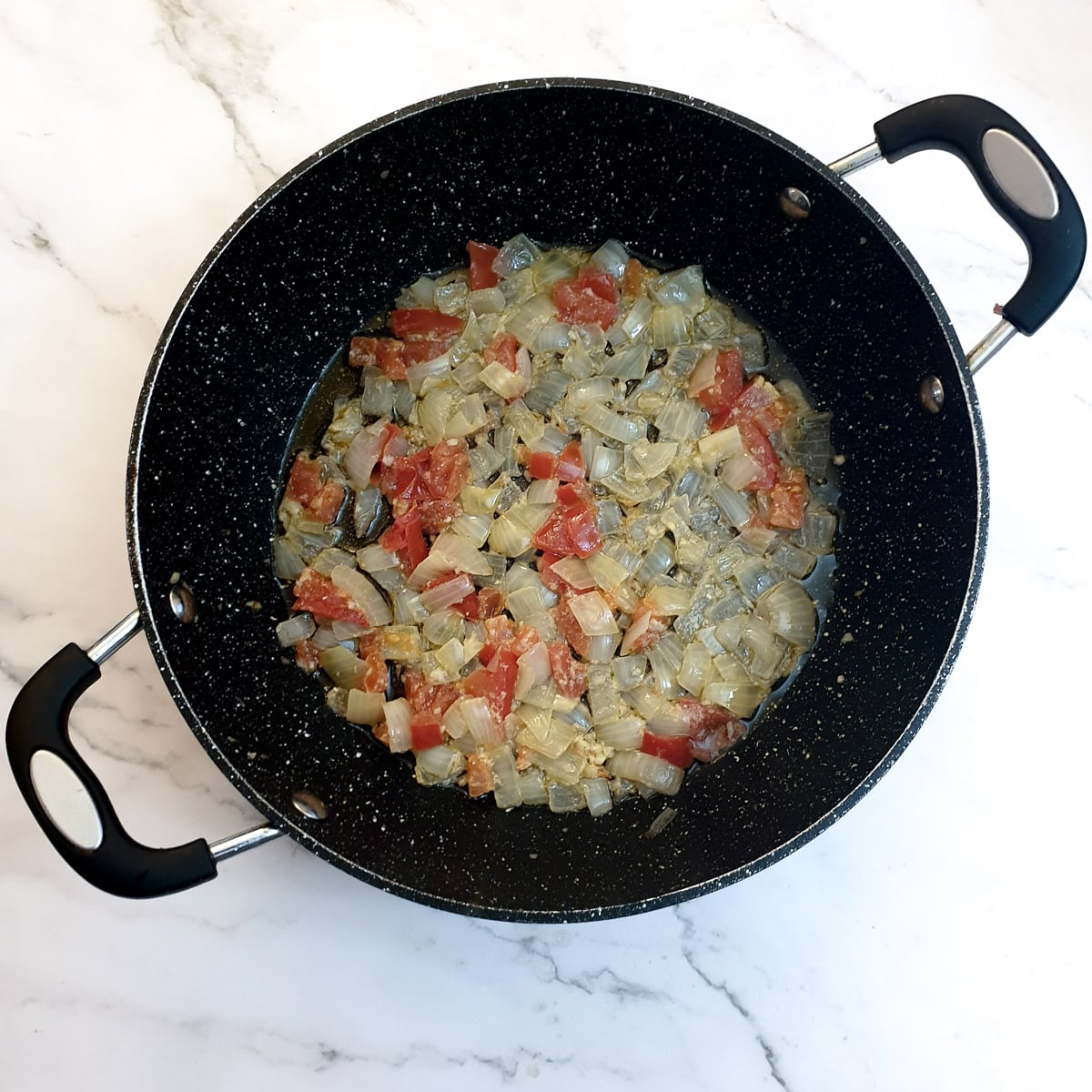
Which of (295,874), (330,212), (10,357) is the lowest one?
(295,874)

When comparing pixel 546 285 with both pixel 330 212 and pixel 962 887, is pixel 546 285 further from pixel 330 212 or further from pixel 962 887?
pixel 962 887

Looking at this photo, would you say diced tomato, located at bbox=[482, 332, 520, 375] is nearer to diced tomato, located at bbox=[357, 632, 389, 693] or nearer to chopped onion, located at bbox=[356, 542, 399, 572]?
chopped onion, located at bbox=[356, 542, 399, 572]

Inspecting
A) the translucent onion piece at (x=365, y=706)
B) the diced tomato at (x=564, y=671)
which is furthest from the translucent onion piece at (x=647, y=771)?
the translucent onion piece at (x=365, y=706)

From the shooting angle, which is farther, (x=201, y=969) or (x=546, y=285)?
(x=546, y=285)

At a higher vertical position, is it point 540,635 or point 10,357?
point 540,635

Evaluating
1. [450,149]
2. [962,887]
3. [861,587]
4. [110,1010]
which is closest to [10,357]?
[450,149]

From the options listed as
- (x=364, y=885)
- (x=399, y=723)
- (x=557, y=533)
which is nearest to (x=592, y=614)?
(x=557, y=533)
